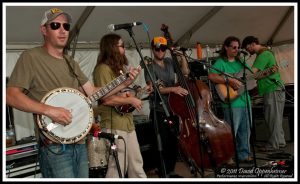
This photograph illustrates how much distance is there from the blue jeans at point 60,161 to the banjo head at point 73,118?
0.06 metres

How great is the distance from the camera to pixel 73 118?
2420 mm

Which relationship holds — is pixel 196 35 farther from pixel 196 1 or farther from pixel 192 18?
pixel 196 1

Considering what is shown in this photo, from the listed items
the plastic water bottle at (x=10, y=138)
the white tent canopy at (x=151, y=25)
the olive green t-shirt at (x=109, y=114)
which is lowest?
the plastic water bottle at (x=10, y=138)

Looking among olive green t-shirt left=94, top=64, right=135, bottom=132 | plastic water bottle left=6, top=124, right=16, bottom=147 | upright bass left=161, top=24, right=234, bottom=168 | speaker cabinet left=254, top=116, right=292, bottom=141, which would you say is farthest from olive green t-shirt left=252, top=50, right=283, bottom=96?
plastic water bottle left=6, top=124, right=16, bottom=147

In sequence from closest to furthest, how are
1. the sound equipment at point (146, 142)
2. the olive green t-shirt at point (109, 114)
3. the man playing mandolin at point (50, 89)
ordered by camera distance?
the man playing mandolin at point (50, 89) → the olive green t-shirt at point (109, 114) → the sound equipment at point (146, 142)

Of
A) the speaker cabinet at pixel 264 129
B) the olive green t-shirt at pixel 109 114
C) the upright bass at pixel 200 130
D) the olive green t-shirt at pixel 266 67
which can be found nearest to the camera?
the olive green t-shirt at pixel 109 114

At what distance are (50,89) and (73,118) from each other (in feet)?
0.94

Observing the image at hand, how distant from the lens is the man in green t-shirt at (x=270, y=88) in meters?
4.88

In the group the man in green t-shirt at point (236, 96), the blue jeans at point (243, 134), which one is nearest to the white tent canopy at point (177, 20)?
the man in green t-shirt at point (236, 96)

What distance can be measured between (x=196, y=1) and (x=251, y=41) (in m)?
2.37

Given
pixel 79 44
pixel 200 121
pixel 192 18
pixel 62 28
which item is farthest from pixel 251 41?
pixel 62 28

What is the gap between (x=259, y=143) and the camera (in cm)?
629

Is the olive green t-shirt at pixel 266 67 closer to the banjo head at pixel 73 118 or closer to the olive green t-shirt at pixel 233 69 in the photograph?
the olive green t-shirt at pixel 233 69

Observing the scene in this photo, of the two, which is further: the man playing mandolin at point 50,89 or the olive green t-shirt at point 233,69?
the olive green t-shirt at point 233,69
